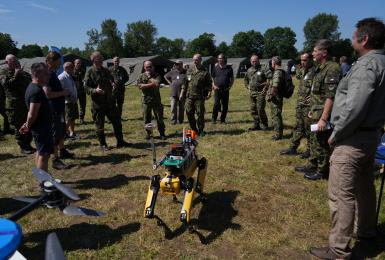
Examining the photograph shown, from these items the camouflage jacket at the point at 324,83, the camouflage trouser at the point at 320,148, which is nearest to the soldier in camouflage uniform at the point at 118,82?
the camouflage trouser at the point at 320,148

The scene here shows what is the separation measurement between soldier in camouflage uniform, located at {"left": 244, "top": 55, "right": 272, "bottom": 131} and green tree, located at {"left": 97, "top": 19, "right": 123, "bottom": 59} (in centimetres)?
9646

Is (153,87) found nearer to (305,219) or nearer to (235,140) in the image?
(235,140)

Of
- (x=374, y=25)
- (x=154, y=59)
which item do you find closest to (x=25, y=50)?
(x=154, y=59)

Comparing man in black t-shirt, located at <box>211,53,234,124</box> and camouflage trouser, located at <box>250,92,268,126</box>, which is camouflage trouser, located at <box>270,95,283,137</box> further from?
man in black t-shirt, located at <box>211,53,234,124</box>

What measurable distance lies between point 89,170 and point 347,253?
5.20 metres

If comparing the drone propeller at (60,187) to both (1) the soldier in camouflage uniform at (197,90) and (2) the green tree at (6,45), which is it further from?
(2) the green tree at (6,45)

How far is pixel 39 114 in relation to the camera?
5242mm

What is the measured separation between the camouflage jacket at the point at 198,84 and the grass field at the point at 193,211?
160 centimetres

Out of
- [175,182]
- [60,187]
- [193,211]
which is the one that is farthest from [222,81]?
[60,187]

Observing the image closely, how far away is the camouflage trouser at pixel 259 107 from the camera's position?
9.92m

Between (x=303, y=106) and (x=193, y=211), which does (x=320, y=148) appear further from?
A: (x=193, y=211)

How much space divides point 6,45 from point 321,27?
100 metres

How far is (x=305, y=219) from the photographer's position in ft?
15.3

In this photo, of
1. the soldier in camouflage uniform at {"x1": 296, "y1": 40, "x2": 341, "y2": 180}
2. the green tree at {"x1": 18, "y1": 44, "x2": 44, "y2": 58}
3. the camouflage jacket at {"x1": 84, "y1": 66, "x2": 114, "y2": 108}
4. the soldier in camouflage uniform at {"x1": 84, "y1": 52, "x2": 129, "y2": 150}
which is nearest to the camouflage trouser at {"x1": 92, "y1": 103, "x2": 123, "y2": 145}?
the soldier in camouflage uniform at {"x1": 84, "y1": 52, "x2": 129, "y2": 150}
